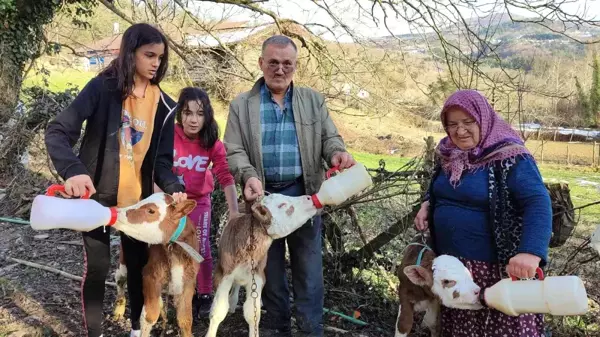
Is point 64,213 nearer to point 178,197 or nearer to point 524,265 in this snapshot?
point 178,197

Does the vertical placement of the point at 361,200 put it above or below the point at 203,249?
above

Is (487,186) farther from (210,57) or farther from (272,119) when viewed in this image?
(210,57)

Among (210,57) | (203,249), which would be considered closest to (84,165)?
(203,249)

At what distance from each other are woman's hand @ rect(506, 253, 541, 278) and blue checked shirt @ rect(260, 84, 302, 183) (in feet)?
4.54

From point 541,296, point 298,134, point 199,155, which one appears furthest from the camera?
point 199,155

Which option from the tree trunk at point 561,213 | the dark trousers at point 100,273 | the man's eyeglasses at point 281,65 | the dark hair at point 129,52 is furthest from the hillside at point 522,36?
the dark trousers at point 100,273

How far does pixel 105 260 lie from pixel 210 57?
5992mm

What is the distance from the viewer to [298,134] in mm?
3115

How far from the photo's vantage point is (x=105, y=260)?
9.50 feet

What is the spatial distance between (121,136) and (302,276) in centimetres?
146

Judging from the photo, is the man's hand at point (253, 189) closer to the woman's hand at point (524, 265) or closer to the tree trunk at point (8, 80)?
the woman's hand at point (524, 265)

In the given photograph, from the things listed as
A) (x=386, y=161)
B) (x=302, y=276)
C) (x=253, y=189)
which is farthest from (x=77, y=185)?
(x=386, y=161)

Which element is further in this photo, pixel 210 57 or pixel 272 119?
pixel 210 57

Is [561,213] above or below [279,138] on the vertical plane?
below
